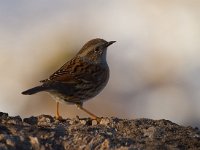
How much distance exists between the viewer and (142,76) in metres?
17.9

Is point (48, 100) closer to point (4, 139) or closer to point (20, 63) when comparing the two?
point (20, 63)

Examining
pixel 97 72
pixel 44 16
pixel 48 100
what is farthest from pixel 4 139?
pixel 44 16

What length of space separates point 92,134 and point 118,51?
12251mm

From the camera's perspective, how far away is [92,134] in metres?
7.64

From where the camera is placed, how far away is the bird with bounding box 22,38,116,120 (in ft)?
32.3

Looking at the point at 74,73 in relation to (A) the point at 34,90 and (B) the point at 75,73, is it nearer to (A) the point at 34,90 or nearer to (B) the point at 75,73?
(B) the point at 75,73

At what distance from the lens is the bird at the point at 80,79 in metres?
9.84

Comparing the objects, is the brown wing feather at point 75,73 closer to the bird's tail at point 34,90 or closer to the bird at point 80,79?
the bird at point 80,79

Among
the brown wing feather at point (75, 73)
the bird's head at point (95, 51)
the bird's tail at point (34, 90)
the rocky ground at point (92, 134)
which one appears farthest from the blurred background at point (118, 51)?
the rocky ground at point (92, 134)

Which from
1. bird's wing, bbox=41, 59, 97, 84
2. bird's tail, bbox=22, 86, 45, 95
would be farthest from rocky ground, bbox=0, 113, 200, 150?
bird's wing, bbox=41, 59, 97, 84

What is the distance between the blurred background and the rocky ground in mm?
6365

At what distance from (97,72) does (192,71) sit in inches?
307

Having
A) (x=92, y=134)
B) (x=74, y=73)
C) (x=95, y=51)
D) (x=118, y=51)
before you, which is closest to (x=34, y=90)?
(x=74, y=73)

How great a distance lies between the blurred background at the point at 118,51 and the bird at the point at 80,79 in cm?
382
